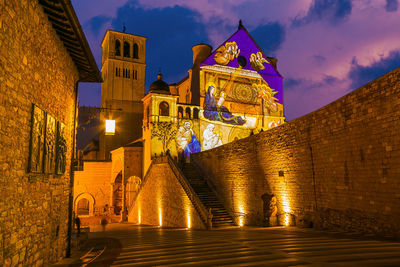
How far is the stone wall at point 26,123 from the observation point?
520 cm

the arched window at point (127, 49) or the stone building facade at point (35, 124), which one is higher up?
the arched window at point (127, 49)

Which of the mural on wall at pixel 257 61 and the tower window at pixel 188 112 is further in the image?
the mural on wall at pixel 257 61

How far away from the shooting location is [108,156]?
3628 cm

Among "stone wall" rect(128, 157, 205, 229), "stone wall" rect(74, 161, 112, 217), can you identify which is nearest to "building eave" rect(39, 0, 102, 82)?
"stone wall" rect(128, 157, 205, 229)

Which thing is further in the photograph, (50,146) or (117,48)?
(117,48)

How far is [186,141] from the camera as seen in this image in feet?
85.5

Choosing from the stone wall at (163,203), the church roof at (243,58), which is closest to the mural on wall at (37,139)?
the stone wall at (163,203)

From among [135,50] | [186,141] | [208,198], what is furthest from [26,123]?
[135,50]

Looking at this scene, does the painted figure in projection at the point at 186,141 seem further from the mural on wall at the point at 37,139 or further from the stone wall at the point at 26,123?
the mural on wall at the point at 37,139

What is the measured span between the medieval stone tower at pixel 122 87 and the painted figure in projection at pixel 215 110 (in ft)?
48.2

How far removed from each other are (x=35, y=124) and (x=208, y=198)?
13.5m

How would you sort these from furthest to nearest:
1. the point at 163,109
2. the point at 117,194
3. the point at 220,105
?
the point at 117,194 → the point at 220,105 → the point at 163,109

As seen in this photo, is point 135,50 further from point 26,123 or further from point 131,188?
point 26,123

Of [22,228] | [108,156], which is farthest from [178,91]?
[22,228]
